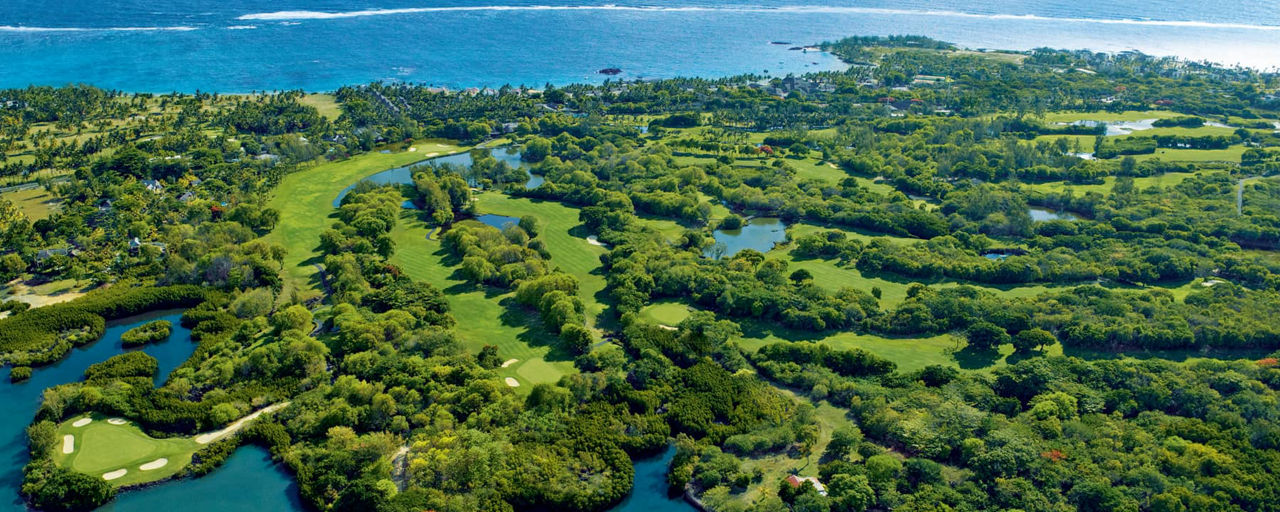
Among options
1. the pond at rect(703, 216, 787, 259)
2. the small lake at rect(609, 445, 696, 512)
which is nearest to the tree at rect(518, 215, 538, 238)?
the pond at rect(703, 216, 787, 259)

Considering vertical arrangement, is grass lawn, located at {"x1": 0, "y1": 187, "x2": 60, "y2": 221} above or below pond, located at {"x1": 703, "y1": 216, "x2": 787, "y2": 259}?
below

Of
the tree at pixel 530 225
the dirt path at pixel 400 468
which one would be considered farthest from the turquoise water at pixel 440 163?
the dirt path at pixel 400 468

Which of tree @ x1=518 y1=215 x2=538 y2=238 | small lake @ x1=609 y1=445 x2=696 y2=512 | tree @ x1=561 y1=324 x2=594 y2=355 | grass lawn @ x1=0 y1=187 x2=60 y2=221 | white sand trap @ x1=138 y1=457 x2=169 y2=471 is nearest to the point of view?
small lake @ x1=609 y1=445 x2=696 y2=512

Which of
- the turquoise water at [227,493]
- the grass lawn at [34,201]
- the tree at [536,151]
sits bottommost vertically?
the turquoise water at [227,493]

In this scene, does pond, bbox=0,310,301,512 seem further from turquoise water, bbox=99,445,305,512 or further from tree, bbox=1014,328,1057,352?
tree, bbox=1014,328,1057,352

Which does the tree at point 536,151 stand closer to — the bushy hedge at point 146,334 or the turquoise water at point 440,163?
the turquoise water at point 440,163

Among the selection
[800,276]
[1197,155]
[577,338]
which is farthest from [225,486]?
[1197,155]

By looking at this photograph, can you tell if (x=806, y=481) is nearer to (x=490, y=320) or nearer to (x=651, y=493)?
(x=651, y=493)
